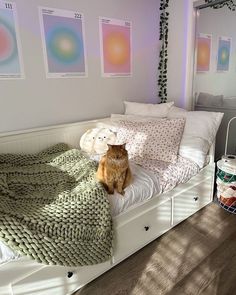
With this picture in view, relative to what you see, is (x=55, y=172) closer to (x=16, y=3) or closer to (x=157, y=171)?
(x=157, y=171)

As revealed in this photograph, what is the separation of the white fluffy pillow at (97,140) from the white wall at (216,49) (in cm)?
137

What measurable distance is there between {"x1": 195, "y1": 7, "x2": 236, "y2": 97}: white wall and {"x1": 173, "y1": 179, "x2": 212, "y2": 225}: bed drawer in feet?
3.50

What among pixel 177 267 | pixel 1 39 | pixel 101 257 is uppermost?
pixel 1 39

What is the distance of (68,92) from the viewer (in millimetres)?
1943

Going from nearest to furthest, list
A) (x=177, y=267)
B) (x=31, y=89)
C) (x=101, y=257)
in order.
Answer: (x=101, y=257) → (x=177, y=267) → (x=31, y=89)

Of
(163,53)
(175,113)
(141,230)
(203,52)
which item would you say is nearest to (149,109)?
(175,113)

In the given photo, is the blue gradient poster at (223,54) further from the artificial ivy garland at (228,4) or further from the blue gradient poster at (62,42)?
the blue gradient poster at (62,42)

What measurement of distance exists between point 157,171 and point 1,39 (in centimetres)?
145

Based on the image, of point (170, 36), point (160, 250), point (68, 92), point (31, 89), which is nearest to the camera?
point (160, 250)

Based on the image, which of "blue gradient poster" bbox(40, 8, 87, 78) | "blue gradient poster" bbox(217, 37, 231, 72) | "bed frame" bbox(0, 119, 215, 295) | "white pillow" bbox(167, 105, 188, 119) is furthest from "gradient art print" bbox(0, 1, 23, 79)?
"blue gradient poster" bbox(217, 37, 231, 72)

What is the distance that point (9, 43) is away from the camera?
1586mm

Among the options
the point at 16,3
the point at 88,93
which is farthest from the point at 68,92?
the point at 16,3

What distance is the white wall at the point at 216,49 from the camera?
219 cm

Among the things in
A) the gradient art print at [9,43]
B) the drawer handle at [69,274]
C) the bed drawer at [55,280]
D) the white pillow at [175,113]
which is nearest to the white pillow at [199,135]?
the white pillow at [175,113]
